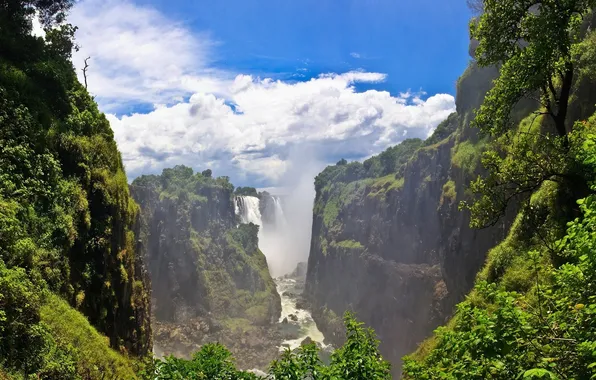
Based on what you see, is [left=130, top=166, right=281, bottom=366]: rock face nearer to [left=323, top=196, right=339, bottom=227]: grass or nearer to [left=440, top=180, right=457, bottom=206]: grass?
[left=323, top=196, right=339, bottom=227]: grass

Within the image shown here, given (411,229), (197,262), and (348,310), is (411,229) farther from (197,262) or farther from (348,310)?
(348,310)

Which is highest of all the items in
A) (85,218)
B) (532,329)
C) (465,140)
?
(465,140)

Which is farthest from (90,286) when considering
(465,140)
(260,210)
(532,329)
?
(260,210)

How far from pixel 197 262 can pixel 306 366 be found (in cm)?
8493

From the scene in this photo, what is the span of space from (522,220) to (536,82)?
6.67 meters

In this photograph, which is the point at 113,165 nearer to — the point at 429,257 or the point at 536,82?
the point at 536,82

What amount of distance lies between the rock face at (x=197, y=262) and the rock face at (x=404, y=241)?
17281 millimetres

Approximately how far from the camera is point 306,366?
1041cm

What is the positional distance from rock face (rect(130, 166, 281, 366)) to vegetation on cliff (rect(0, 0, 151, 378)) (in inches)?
2072

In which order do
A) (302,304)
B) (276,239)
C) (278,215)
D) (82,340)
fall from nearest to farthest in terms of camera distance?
1. (82,340)
2. (302,304)
3. (276,239)
4. (278,215)

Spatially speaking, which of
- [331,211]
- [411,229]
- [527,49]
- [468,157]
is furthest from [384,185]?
[527,49]

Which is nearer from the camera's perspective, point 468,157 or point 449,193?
point 468,157

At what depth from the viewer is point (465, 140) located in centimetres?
6262

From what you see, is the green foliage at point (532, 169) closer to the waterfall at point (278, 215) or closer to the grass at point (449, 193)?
the grass at point (449, 193)
